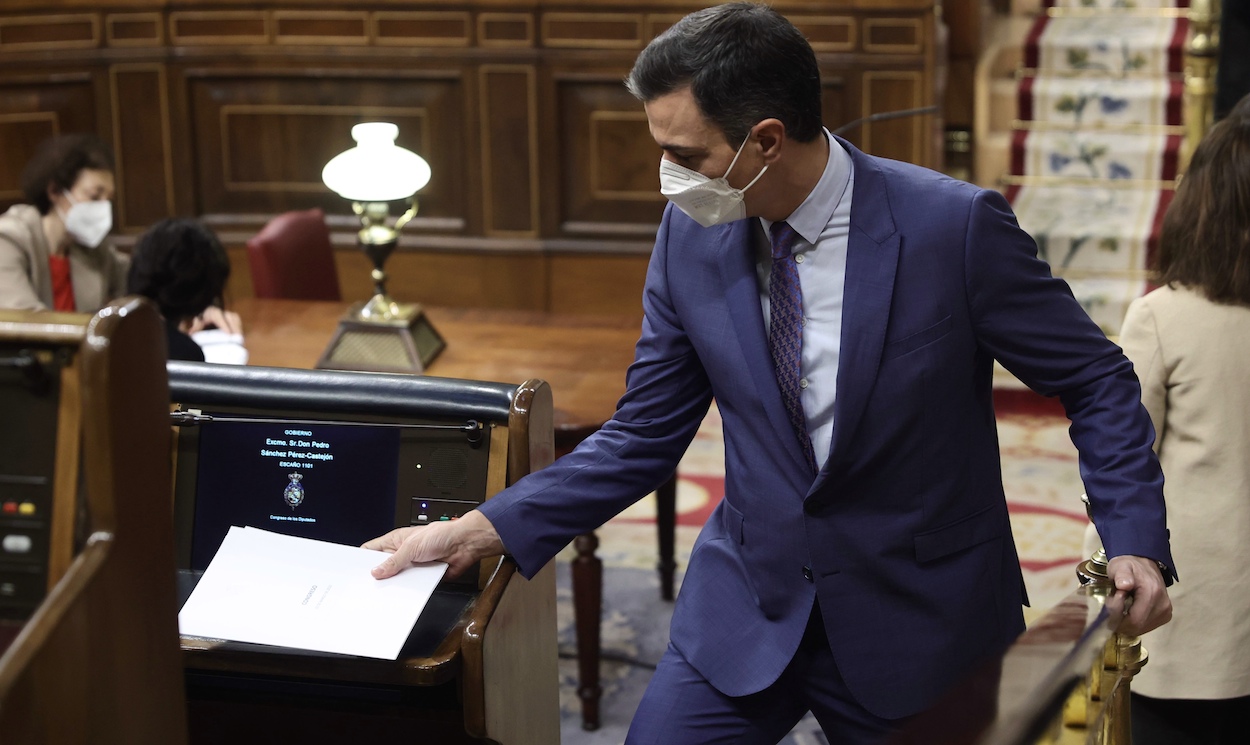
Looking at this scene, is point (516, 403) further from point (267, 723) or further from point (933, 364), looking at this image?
point (267, 723)

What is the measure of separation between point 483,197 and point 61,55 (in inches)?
79.6

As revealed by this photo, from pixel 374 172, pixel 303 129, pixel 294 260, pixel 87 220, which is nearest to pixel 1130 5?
pixel 303 129

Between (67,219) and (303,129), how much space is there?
2.21m

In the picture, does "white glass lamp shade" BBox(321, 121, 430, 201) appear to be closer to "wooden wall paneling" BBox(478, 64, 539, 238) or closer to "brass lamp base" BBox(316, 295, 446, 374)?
"brass lamp base" BBox(316, 295, 446, 374)

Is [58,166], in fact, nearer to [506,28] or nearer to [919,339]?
[506,28]

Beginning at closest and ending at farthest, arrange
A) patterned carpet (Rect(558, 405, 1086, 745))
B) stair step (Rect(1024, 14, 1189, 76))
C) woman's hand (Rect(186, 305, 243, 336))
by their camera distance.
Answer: patterned carpet (Rect(558, 405, 1086, 745))
woman's hand (Rect(186, 305, 243, 336))
stair step (Rect(1024, 14, 1189, 76))

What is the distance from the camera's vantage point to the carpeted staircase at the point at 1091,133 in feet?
19.6

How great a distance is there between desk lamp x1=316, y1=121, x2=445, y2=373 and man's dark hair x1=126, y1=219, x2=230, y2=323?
0.33 meters

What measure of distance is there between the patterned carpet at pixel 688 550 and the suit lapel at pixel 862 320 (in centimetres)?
157

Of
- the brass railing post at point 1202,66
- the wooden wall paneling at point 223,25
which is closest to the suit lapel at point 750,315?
the brass railing post at point 1202,66

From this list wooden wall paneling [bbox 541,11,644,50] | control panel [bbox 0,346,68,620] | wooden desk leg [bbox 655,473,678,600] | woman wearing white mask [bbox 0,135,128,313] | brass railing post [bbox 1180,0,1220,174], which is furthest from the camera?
wooden wall paneling [bbox 541,11,644,50]

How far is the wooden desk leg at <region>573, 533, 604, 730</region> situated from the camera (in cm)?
318

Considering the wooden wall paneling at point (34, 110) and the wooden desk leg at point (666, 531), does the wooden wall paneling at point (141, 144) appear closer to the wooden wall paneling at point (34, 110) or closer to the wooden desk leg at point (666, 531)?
the wooden wall paneling at point (34, 110)

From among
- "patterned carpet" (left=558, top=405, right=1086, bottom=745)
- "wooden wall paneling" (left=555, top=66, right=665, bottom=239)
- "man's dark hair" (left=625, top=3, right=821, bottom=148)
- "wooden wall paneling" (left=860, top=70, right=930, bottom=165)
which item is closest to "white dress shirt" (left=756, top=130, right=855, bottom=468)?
"man's dark hair" (left=625, top=3, right=821, bottom=148)
